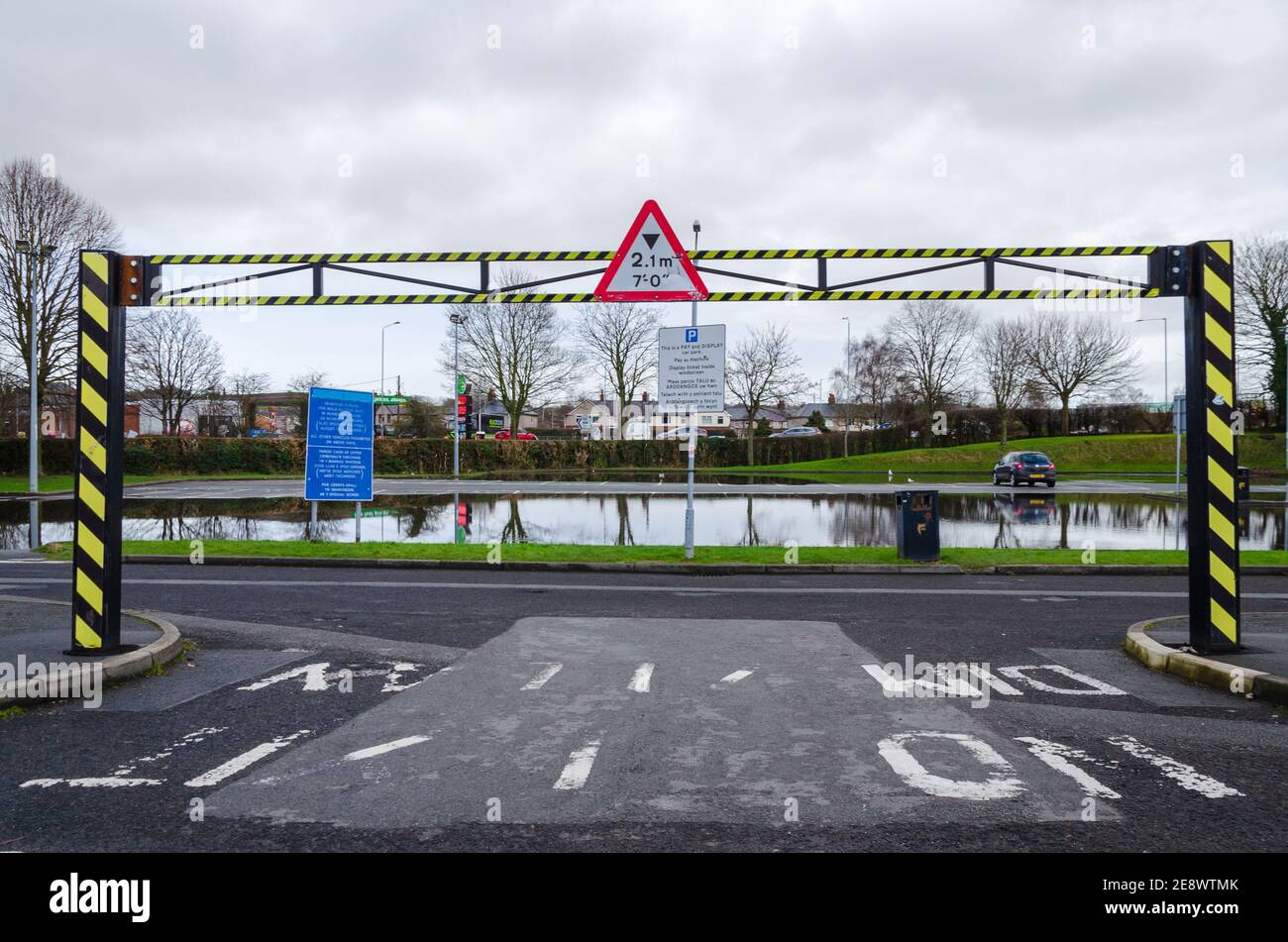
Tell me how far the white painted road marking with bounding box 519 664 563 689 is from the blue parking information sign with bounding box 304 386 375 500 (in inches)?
440

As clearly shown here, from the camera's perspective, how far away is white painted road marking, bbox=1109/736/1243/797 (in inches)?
181

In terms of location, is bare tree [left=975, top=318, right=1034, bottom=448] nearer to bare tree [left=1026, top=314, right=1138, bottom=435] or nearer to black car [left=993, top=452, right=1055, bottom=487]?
bare tree [left=1026, top=314, right=1138, bottom=435]

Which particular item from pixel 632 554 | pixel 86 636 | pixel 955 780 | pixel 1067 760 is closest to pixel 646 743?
pixel 955 780

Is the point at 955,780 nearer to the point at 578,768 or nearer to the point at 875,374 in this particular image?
the point at 578,768

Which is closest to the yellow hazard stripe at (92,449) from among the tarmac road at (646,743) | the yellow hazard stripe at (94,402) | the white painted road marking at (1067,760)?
the yellow hazard stripe at (94,402)

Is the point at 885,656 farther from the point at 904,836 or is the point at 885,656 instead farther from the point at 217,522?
the point at 217,522

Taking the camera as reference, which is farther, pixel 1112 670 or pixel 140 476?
pixel 140 476

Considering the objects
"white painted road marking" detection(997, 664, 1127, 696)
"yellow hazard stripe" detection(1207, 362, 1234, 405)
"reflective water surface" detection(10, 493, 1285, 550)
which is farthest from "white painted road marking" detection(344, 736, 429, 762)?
"reflective water surface" detection(10, 493, 1285, 550)

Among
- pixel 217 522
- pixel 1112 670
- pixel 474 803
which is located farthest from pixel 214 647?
pixel 217 522

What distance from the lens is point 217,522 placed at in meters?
23.5

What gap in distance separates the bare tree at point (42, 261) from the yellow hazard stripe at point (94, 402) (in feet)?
121

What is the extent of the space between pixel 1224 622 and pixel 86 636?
379 inches
